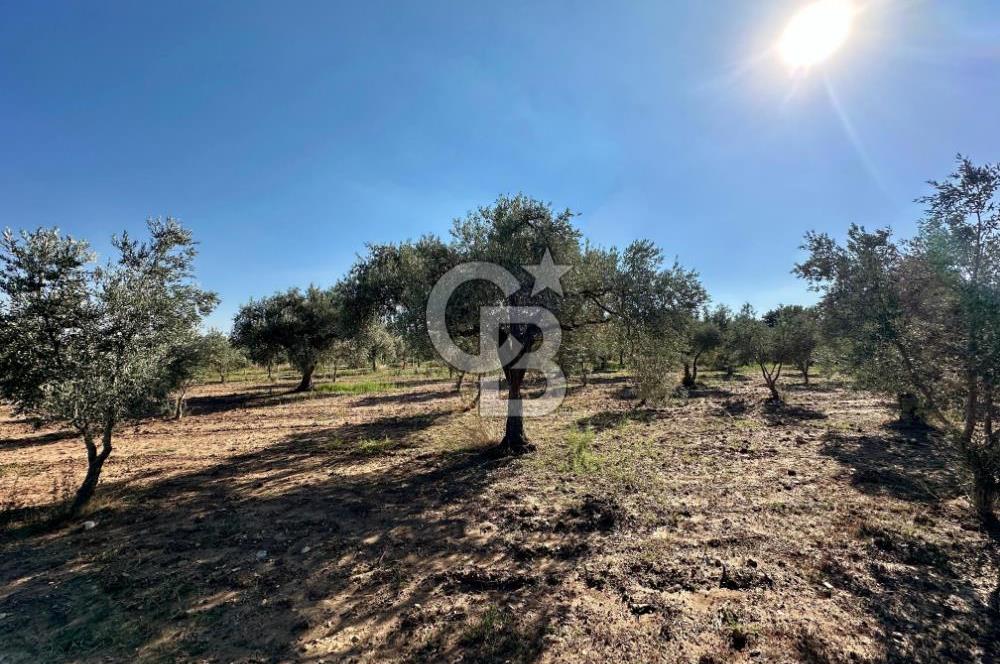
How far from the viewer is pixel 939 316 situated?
24.9 ft

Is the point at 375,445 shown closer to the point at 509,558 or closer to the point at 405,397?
the point at 509,558

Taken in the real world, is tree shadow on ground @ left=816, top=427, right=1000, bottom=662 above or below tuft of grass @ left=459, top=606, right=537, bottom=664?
below

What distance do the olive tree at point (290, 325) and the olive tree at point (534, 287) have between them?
20184 mm

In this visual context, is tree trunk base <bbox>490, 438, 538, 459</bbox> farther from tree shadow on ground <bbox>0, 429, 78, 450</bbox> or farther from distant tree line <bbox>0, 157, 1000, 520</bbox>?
tree shadow on ground <bbox>0, 429, 78, 450</bbox>

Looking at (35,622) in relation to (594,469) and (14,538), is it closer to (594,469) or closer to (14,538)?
(14,538)

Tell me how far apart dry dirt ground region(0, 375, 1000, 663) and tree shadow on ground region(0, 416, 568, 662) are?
0.04 m

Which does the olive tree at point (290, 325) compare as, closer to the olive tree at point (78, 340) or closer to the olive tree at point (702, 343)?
the olive tree at point (78, 340)

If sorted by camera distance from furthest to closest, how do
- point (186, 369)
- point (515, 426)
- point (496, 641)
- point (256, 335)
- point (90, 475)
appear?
1. point (256, 335)
2. point (186, 369)
3. point (515, 426)
4. point (90, 475)
5. point (496, 641)

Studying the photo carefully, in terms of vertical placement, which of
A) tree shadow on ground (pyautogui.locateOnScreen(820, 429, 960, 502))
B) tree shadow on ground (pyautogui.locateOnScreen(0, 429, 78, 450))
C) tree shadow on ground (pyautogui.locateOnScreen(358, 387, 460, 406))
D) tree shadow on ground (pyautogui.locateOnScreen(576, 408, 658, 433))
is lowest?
tree shadow on ground (pyautogui.locateOnScreen(820, 429, 960, 502))

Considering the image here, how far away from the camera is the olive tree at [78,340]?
838 cm

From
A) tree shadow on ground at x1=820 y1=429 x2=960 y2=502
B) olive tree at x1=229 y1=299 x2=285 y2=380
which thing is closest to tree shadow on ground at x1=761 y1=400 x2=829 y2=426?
tree shadow on ground at x1=820 y1=429 x2=960 y2=502

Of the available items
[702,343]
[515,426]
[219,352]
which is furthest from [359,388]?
[702,343]

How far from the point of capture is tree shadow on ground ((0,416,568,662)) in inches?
203

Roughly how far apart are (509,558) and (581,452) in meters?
7.22
